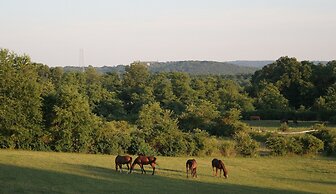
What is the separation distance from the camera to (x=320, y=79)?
9456cm

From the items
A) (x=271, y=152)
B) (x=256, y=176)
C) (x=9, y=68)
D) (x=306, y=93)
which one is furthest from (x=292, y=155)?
(x=306, y=93)

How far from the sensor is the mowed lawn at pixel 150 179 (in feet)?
67.1

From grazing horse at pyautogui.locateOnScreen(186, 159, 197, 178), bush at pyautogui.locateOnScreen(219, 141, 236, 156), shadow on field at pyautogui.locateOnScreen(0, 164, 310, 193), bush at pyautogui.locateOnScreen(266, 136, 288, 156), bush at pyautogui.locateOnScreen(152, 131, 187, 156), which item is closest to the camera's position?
shadow on field at pyautogui.locateOnScreen(0, 164, 310, 193)

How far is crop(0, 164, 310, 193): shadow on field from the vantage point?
64.7 ft

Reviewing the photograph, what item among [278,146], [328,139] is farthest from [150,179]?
[328,139]

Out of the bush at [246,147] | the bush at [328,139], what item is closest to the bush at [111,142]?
the bush at [246,147]

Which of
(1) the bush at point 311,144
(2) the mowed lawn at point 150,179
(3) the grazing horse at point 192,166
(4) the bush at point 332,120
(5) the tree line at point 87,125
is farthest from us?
(4) the bush at point 332,120

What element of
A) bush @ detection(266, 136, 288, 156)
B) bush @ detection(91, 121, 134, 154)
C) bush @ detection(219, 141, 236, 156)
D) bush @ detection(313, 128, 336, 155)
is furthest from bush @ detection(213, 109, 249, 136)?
bush @ detection(91, 121, 134, 154)

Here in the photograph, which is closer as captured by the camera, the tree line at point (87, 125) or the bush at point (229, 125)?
the tree line at point (87, 125)

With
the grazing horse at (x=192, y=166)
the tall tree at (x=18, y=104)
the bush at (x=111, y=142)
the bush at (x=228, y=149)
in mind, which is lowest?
the bush at (x=228, y=149)

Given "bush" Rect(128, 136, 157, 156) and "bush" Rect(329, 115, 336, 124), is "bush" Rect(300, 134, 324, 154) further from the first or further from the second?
"bush" Rect(329, 115, 336, 124)

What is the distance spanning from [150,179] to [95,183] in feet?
11.0

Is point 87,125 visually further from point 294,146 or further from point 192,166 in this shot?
point 294,146

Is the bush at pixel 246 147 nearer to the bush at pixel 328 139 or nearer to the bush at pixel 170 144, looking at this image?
the bush at pixel 170 144
